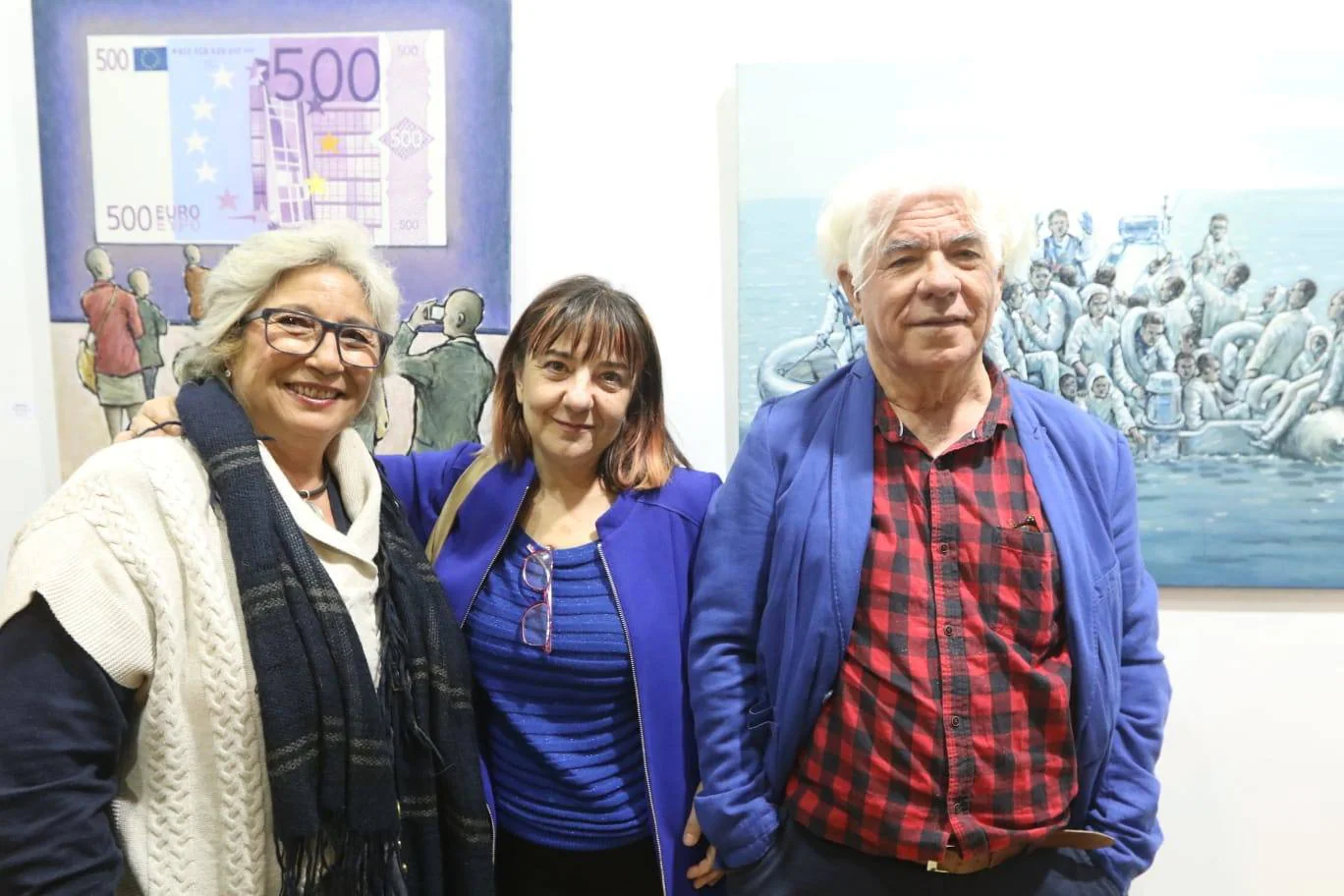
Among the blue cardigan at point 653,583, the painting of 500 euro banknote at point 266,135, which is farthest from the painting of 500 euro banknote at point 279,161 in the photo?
the blue cardigan at point 653,583

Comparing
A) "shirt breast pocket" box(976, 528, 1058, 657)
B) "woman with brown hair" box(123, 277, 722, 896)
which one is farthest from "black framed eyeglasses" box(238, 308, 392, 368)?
"shirt breast pocket" box(976, 528, 1058, 657)

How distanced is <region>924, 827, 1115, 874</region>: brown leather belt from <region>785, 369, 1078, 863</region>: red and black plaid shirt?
0.02 metres

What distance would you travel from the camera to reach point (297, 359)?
108cm

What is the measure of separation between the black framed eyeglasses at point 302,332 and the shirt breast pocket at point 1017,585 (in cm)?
90

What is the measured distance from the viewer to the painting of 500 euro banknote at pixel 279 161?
5.12ft

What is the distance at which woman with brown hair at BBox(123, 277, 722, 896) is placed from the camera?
123cm

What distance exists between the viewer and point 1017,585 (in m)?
1.07

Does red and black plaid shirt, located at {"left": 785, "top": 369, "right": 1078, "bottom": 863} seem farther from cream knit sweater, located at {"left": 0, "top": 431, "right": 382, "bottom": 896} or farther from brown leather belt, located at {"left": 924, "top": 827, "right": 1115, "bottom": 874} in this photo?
cream knit sweater, located at {"left": 0, "top": 431, "right": 382, "bottom": 896}

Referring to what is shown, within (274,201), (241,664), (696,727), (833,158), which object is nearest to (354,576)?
(241,664)

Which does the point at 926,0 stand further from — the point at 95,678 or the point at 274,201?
the point at 95,678

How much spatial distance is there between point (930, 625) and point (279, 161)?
1.49 m

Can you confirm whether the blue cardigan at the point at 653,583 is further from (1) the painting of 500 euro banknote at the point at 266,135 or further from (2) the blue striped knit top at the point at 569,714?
(1) the painting of 500 euro banknote at the point at 266,135

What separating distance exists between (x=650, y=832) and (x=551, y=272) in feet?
3.43

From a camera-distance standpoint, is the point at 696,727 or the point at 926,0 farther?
the point at 926,0
